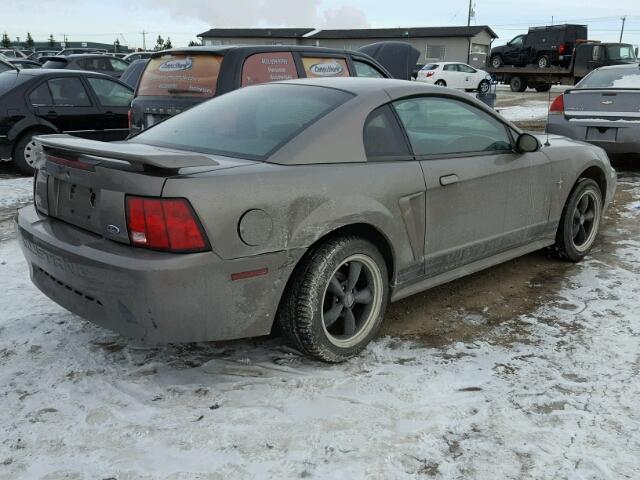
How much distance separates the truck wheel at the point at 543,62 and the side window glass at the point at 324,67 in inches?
955

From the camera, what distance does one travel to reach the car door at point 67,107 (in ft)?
26.6

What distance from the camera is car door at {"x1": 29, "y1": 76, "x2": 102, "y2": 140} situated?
8.12 meters

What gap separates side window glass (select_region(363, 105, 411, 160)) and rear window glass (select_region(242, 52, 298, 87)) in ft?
10.2

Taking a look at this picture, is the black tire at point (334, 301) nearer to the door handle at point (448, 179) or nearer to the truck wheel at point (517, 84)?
the door handle at point (448, 179)

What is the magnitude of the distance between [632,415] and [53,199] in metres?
2.95

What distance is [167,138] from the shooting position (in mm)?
3486

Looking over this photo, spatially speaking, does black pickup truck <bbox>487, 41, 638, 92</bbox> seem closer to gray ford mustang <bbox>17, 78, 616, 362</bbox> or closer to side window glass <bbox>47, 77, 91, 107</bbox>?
side window glass <bbox>47, 77, 91, 107</bbox>

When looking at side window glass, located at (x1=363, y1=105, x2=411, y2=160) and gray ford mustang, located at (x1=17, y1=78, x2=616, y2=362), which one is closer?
Answer: gray ford mustang, located at (x1=17, y1=78, x2=616, y2=362)

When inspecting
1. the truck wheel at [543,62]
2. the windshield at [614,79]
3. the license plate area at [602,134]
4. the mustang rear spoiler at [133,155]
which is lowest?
the license plate area at [602,134]

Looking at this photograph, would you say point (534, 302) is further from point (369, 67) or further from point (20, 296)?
point (369, 67)

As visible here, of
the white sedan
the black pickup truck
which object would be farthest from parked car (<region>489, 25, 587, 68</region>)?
the white sedan

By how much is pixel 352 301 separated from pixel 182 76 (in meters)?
3.97

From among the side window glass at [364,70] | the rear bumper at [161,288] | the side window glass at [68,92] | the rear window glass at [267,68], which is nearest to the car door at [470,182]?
the rear bumper at [161,288]

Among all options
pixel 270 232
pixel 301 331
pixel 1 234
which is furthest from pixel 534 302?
pixel 1 234
